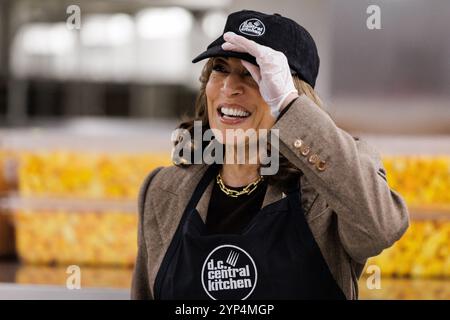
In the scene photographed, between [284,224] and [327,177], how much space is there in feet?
0.50

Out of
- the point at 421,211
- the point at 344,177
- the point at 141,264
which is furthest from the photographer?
the point at 421,211

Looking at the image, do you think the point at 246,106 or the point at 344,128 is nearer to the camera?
the point at 246,106

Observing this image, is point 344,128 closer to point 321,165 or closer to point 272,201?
point 272,201

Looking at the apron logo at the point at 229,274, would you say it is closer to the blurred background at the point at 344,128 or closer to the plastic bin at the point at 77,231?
the blurred background at the point at 344,128

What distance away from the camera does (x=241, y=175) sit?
145cm

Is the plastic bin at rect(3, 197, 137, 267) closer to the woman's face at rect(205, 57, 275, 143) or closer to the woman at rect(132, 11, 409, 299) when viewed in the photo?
the woman at rect(132, 11, 409, 299)

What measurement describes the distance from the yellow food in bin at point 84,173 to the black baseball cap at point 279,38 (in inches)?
61.5

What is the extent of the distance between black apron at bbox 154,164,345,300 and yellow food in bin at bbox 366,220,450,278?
53.5 inches

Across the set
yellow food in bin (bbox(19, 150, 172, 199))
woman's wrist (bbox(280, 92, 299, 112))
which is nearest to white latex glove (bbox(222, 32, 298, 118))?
woman's wrist (bbox(280, 92, 299, 112))

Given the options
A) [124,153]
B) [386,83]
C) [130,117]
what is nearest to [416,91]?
[386,83]

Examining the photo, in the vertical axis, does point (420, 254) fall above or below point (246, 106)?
below

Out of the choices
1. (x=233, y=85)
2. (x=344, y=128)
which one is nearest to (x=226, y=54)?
(x=233, y=85)

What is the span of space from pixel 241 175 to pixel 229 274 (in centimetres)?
22
